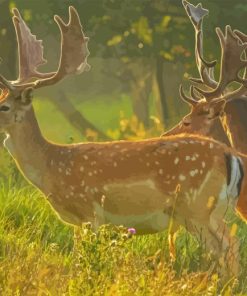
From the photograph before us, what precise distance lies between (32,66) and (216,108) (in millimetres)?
1539

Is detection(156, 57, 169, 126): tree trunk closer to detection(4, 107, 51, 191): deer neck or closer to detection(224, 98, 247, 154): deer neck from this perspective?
detection(224, 98, 247, 154): deer neck

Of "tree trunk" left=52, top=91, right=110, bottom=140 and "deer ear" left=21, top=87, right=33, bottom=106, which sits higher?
"deer ear" left=21, top=87, right=33, bottom=106

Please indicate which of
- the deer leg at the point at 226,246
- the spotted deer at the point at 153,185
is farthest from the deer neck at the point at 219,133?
the deer leg at the point at 226,246

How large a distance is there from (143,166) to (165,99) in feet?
29.7

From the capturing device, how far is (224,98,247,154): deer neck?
25.9ft

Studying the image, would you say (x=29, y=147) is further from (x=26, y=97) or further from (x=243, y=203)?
(x=243, y=203)

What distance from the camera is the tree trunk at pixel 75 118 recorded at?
15.9m

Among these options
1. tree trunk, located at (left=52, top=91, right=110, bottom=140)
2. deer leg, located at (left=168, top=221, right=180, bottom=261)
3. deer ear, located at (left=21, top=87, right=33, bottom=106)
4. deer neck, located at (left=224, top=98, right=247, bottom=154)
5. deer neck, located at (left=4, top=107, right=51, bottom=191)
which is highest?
deer ear, located at (left=21, top=87, right=33, bottom=106)

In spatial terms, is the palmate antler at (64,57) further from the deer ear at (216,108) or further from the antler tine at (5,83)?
the deer ear at (216,108)

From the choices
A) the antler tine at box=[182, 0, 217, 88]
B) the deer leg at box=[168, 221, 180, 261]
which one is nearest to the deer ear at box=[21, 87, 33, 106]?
the deer leg at box=[168, 221, 180, 261]

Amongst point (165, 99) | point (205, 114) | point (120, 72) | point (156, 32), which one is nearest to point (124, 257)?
point (205, 114)

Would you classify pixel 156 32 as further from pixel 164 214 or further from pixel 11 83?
pixel 164 214

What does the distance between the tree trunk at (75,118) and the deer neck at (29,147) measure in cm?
862

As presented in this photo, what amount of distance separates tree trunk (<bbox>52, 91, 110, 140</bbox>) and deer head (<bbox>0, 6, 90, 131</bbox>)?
7.66 m
